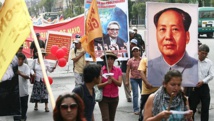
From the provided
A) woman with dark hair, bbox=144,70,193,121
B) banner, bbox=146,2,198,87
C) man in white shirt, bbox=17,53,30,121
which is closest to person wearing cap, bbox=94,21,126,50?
man in white shirt, bbox=17,53,30,121

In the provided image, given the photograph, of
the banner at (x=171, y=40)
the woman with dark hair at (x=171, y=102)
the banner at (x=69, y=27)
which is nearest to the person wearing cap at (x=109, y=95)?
the banner at (x=171, y=40)

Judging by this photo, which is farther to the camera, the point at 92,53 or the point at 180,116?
the point at 92,53

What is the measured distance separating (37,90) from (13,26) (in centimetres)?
627

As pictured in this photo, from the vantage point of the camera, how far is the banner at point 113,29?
32.1 ft

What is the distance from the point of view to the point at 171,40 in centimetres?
692

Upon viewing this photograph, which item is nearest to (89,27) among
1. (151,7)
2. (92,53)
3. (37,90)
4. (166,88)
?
(92,53)

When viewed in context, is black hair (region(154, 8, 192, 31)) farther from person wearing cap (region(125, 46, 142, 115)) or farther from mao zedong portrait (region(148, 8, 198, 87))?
person wearing cap (region(125, 46, 142, 115))

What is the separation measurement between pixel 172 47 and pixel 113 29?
3.06 m

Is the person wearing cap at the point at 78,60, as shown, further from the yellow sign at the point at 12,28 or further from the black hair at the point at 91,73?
the yellow sign at the point at 12,28

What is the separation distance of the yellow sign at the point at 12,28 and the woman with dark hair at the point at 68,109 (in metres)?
0.50

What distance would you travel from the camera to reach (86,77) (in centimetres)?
564

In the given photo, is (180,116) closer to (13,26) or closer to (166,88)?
(166,88)

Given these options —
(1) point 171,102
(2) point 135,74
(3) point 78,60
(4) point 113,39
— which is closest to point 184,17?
(1) point 171,102

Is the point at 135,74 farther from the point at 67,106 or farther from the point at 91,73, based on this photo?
the point at 67,106
